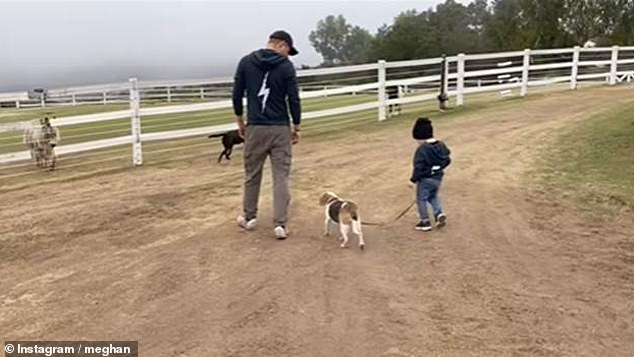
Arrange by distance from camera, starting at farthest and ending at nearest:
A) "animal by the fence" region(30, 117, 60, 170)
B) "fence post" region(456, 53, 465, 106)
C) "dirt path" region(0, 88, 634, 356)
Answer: "fence post" region(456, 53, 465, 106)
"animal by the fence" region(30, 117, 60, 170)
"dirt path" region(0, 88, 634, 356)

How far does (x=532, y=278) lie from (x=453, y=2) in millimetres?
75288

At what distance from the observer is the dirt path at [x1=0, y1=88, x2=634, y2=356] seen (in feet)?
12.5

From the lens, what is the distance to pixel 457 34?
215 ft

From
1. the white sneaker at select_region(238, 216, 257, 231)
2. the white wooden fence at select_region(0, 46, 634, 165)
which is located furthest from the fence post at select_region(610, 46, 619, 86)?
the white sneaker at select_region(238, 216, 257, 231)

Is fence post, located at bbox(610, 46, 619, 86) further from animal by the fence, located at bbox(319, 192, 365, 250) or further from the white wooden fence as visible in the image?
animal by the fence, located at bbox(319, 192, 365, 250)

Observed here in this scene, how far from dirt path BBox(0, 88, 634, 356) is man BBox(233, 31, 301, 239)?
1.58ft

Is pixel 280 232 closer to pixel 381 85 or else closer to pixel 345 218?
pixel 345 218

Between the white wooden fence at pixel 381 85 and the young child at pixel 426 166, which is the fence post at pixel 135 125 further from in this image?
the young child at pixel 426 166

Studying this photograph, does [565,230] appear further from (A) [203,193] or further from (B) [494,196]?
(A) [203,193]

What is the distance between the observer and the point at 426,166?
584 cm

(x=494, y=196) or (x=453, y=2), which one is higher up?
(x=453, y=2)

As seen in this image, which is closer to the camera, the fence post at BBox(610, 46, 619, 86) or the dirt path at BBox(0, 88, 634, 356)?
the dirt path at BBox(0, 88, 634, 356)

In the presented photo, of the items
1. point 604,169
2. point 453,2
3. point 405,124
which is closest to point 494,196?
point 604,169

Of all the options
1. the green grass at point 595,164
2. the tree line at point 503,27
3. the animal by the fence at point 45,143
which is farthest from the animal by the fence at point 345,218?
the tree line at point 503,27
